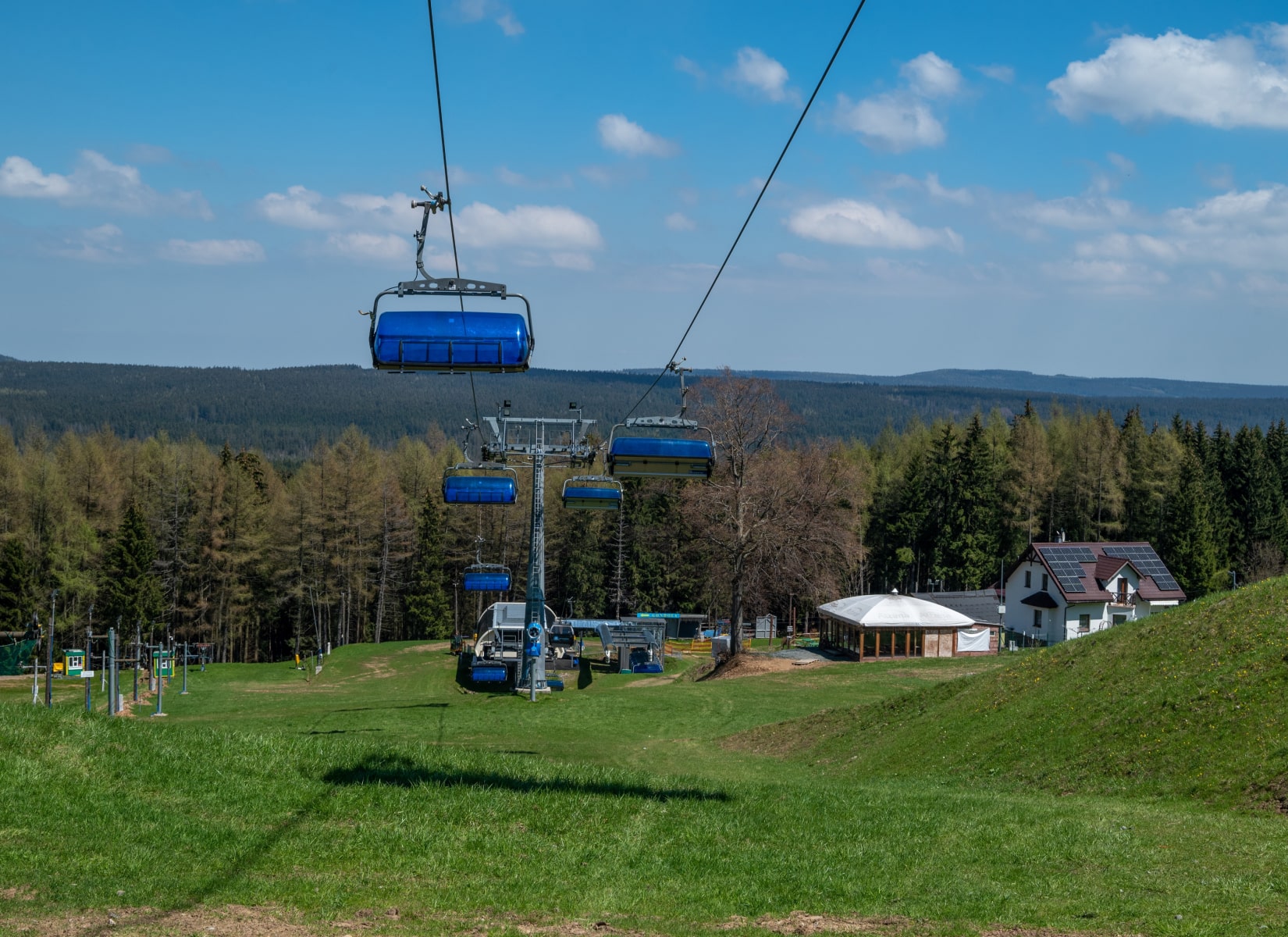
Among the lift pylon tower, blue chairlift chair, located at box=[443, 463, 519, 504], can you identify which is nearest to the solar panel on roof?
the lift pylon tower

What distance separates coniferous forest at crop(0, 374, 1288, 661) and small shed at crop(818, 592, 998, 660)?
1015 cm

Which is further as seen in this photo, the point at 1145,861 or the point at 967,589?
the point at 967,589

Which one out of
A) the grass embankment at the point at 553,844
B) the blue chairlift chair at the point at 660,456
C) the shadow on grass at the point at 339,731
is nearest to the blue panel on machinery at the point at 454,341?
the grass embankment at the point at 553,844

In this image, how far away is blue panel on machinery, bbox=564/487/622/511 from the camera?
30.7m

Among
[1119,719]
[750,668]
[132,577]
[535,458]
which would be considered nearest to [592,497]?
[535,458]

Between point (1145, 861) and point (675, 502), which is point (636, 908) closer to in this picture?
point (1145, 861)

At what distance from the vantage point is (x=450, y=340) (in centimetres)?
1287

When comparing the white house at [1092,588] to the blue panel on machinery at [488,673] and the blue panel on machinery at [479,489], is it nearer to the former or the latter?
the blue panel on machinery at [488,673]

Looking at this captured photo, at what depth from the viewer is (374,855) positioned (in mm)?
11289

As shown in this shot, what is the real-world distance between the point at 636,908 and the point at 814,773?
11878 mm

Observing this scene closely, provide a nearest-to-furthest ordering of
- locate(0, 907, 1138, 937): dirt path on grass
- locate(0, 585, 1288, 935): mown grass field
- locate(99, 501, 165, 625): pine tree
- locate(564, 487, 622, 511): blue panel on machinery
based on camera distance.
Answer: locate(0, 907, 1138, 937): dirt path on grass → locate(0, 585, 1288, 935): mown grass field → locate(564, 487, 622, 511): blue panel on machinery → locate(99, 501, 165, 625): pine tree

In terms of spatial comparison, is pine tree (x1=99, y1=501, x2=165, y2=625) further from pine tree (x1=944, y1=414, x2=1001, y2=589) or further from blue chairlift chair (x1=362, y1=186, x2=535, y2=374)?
blue chairlift chair (x1=362, y1=186, x2=535, y2=374)

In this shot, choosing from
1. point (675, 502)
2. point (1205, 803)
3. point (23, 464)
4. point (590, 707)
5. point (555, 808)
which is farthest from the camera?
point (675, 502)

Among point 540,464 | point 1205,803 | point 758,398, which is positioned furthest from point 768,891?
point 758,398
